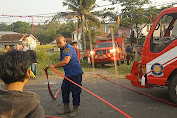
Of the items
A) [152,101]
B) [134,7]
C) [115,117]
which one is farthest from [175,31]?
[134,7]

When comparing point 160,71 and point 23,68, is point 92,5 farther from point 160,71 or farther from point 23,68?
point 23,68

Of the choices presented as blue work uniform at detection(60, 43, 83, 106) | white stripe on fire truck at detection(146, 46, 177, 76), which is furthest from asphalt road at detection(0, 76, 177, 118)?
white stripe on fire truck at detection(146, 46, 177, 76)

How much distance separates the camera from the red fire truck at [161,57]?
4840 millimetres

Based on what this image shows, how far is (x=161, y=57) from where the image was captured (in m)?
4.95

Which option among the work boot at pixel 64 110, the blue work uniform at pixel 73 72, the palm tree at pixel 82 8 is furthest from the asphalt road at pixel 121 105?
the palm tree at pixel 82 8

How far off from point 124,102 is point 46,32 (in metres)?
83.2

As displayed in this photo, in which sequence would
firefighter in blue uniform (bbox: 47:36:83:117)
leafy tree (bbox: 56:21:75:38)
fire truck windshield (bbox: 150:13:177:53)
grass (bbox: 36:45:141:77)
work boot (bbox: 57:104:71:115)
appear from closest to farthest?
firefighter in blue uniform (bbox: 47:36:83:117)
work boot (bbox: 57:104:71:115)
fire truck windshield (bbox: 150:13:177:53)
grass (bbox: 36:45:141:77)
leafy tree (bbox: 56:21:75:38)

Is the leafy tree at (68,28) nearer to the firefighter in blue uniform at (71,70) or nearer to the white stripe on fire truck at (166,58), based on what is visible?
the white stripe on fire truck at (166,58)

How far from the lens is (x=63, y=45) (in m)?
4.49

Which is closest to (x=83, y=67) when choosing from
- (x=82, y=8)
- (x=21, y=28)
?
(x=82, y=8)

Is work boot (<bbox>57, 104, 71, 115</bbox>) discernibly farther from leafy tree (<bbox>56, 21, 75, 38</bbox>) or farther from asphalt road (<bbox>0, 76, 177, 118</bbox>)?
leafy tree (<bbox>56, 21, 75, 38</bbox>)

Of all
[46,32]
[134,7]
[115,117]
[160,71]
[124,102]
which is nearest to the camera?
→ [115,117]

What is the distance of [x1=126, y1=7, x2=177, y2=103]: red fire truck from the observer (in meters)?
4.84

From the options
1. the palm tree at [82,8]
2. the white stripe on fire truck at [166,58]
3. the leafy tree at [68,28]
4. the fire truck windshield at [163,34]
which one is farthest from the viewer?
the leafy tree at [68,28]
